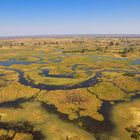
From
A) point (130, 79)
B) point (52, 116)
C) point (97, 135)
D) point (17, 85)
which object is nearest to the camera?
point (97, 135)

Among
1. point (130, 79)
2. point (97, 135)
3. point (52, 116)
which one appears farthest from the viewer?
point (130, 79)

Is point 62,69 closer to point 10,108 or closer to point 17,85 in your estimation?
point 17,85

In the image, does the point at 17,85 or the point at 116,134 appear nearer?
the point at 116,134

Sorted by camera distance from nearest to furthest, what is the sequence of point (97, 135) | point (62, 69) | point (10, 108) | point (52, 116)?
point (97, 135)
point (52, 116)
point (10, 108)
point (62, 69)

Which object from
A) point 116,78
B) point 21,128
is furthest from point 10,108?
point 116,78

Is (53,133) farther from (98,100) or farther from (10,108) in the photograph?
(98,100)

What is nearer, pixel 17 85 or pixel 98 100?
pixel 98 100

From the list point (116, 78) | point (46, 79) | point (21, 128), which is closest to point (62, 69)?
point (46, 79)
